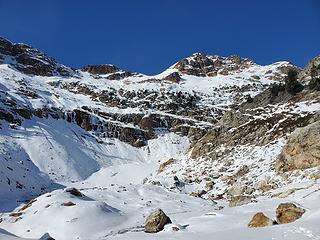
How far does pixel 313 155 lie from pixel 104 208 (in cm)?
1698

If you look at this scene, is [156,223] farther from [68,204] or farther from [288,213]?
[68,204]

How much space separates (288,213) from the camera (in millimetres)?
17344

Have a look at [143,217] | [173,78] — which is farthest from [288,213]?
[173,78]

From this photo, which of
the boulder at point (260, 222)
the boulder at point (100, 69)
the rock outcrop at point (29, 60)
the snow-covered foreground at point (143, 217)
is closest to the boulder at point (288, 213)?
the snow-covered foreground at point (143, 217)

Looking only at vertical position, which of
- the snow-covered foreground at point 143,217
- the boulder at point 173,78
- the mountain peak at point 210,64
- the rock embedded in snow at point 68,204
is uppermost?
the mountain peak at point 210,64

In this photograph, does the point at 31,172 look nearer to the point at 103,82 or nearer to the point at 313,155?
the point at 313,155

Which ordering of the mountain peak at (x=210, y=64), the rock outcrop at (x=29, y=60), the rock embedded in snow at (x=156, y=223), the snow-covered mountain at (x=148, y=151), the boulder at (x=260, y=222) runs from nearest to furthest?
the boulder at (x=260, y=222) < the rock embedded in snow at (x=156, y=223) < the snow-covered mountain at (x=148, y=151) < the rock outcrop at (x=29, y=60) < the mountain peak at (x=210, y=64)

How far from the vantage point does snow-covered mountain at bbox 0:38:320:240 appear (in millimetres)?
26273

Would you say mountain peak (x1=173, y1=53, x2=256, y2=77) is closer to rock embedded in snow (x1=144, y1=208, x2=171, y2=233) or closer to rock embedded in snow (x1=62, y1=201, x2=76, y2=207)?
rock embedded in snow (x1=62, y1=201, x2=76, y2=207)

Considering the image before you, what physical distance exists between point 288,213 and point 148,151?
227 feet

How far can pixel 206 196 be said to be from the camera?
43.3m

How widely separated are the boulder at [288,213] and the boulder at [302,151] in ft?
62.5

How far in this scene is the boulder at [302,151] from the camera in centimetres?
3616

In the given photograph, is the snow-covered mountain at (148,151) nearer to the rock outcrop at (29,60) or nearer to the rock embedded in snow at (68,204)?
the rock embedded in snow at (68,204)
